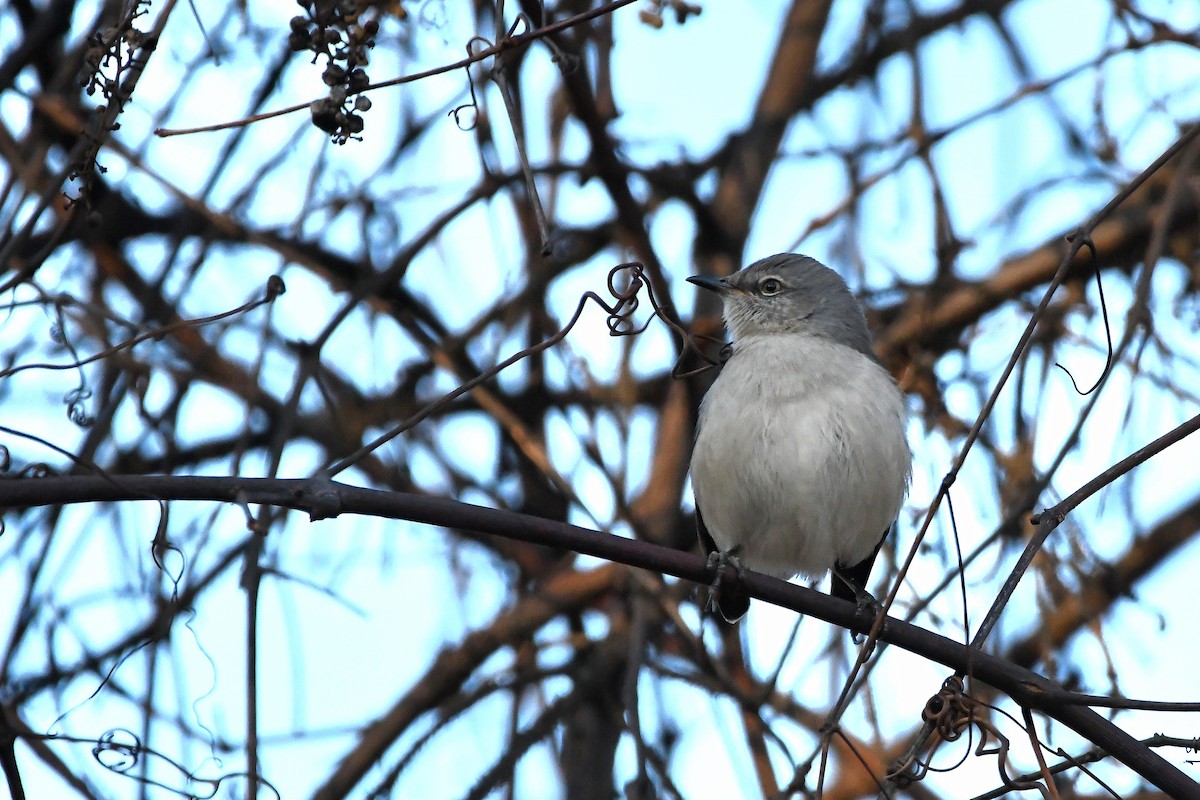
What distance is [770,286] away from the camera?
501cm

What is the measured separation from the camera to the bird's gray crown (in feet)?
15.8

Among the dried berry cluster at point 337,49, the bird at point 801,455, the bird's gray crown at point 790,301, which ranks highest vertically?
the bird's gray crown at point 790,301

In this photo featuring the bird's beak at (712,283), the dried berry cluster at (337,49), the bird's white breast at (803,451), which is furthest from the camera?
the bird's beak at (712,283)

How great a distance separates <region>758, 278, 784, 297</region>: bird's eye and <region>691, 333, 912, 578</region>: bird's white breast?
48 cm

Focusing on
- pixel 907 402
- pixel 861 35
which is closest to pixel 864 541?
pixel 907 402

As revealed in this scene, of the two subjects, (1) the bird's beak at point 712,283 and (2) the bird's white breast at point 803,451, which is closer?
(2) the bird's white breast at point 803,451

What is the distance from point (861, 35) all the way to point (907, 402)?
7.56 ft

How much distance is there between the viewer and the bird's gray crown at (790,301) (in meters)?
4.81

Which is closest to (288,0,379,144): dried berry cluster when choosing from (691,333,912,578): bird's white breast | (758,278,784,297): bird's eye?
(691,333,912,578): bird's white breast

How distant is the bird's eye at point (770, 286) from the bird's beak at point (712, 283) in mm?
128

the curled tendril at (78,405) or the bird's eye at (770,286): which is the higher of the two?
the bird's eye at (770,286)

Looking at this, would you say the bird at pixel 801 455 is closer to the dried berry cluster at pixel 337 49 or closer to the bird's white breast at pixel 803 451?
the bird's white breast at pixel 803 451

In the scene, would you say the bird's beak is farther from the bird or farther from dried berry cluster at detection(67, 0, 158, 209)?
dried berry cluster at detection(67, 0, 158, 209)

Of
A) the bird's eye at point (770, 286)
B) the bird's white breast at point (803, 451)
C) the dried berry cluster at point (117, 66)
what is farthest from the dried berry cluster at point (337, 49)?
the bird's eye at point (770, 286)
